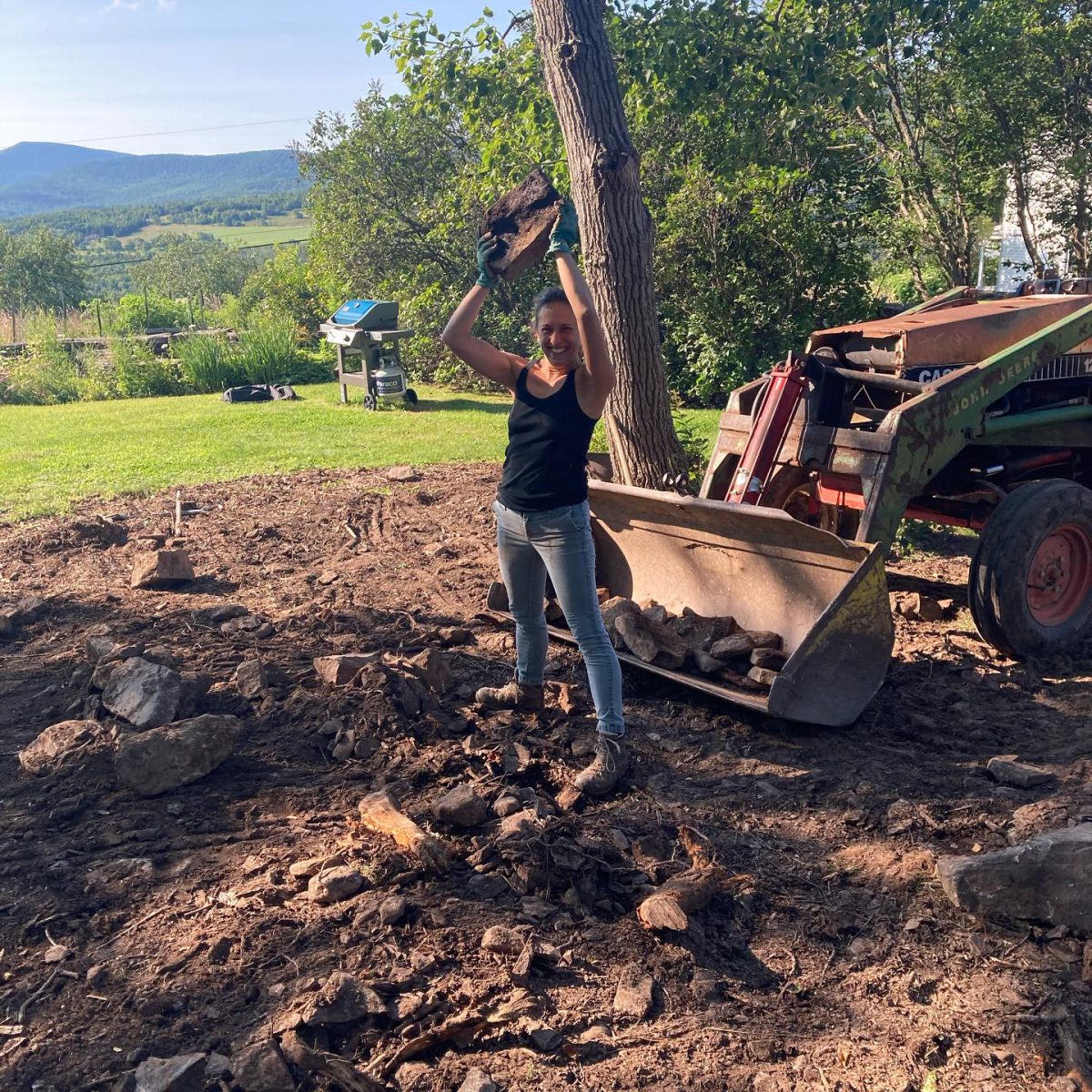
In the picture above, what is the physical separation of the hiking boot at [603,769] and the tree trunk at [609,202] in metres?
3.16

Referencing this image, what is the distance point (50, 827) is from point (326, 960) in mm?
1471

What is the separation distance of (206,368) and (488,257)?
1616 centimetres

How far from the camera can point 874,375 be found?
18.5 feet

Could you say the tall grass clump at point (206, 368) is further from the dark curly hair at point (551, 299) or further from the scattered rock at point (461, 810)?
the scattered rock at point (461, 810)

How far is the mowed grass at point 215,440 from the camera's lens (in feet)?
35.4

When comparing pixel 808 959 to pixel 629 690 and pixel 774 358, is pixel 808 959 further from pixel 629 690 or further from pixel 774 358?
pixel 774 358

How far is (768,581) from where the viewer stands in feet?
17.7

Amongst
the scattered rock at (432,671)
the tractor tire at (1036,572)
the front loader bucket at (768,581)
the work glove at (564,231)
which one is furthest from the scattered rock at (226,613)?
the tractor tire at (1036,572)

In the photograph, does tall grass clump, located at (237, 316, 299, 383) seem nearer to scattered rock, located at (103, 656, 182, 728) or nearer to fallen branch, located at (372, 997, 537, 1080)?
scattered rock, located at (103, 656, 182, 728)

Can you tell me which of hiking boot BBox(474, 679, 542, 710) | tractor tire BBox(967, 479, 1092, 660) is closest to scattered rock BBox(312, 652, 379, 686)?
hiking boot BBox(474, 679, 542, 710)

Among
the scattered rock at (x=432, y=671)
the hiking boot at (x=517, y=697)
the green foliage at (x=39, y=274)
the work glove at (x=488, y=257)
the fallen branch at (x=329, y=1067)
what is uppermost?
the green foliage at (x=39, y=274)

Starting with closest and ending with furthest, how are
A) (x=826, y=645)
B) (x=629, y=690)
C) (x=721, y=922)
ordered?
(x=721, y=922) → (x=826, y=645) → (x=629, y=690)

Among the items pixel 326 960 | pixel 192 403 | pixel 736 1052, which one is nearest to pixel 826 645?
pixel 736 1052

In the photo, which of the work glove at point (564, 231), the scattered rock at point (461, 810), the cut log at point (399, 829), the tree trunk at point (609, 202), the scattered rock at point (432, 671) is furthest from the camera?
the tree trunk at point (609, 202)
